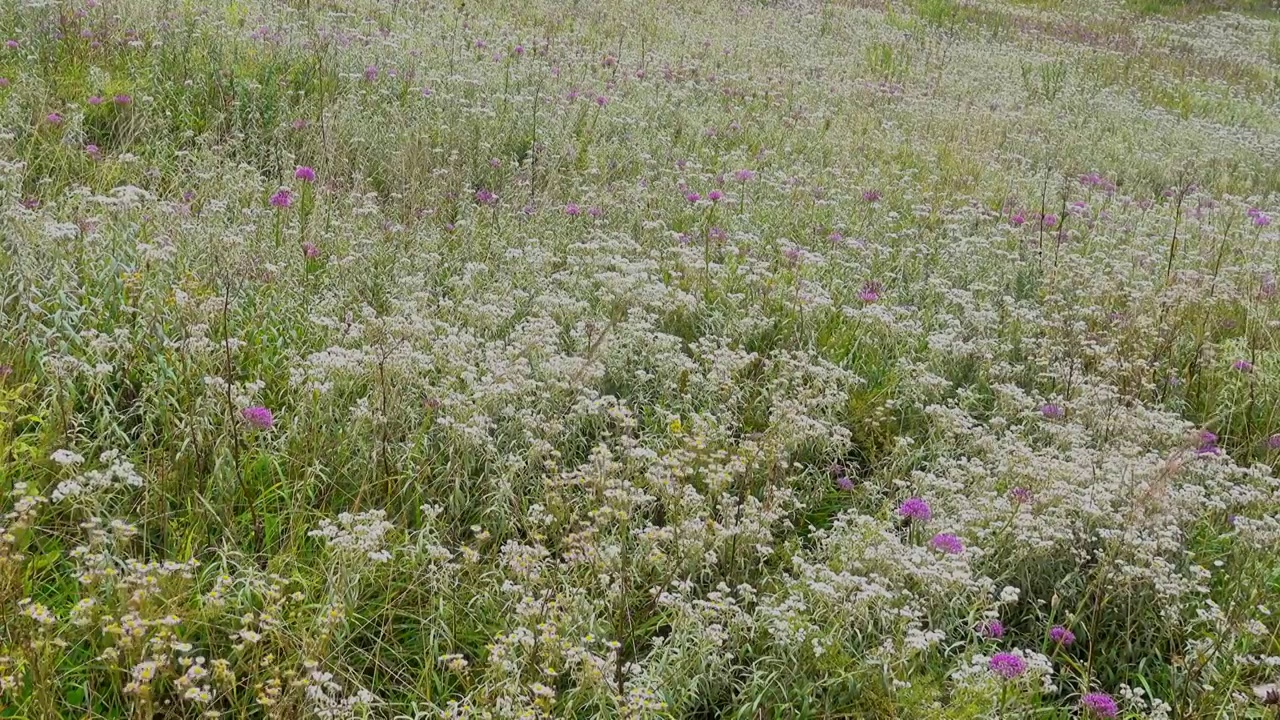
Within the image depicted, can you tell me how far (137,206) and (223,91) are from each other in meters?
2.56

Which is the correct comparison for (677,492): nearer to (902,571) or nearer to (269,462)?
(902,571)

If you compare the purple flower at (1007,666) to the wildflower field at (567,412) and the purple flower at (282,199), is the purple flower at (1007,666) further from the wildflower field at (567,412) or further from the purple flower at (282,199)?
the purple flower at (282,199)

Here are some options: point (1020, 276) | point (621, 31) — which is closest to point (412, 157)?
point (1020, 276)

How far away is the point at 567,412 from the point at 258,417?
4.30ft

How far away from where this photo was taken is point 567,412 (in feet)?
13.5

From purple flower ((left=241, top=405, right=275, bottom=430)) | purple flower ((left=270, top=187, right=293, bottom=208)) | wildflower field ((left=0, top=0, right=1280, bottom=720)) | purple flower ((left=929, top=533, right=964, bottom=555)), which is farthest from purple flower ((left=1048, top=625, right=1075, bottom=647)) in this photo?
purple flower ((left=270, top=187, right=293, bottom=208))

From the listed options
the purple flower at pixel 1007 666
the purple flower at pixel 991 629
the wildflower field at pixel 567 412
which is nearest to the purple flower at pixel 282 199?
the wildflower field at pixel 567 412

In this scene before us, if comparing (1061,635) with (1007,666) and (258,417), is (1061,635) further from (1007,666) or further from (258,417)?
(258,417)

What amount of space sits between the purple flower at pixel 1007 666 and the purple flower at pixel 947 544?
0.59 m

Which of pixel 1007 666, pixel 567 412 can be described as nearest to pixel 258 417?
pixel 567 412

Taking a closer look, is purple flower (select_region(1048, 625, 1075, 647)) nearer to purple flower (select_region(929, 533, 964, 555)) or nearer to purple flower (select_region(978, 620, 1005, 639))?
purple flower (select_region(978, 620, 1005, 639))

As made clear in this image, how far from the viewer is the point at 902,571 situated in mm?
3230

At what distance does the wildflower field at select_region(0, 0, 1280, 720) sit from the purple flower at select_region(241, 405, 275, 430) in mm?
20

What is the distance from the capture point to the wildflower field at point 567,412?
2.87 m
